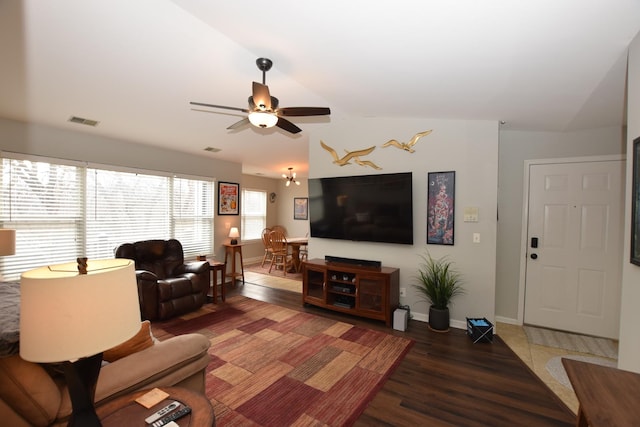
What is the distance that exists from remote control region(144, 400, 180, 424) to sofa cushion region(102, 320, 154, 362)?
459 mm

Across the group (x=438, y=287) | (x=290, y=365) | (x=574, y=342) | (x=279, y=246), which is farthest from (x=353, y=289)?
(x=279, y=246)

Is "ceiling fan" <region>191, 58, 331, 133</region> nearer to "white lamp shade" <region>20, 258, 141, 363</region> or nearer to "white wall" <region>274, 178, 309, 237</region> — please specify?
"white lamp shade" <region>20, 258, 141, 363</region>

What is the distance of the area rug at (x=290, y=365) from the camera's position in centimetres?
208

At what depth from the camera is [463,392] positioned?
2309mm

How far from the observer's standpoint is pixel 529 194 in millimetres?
3611

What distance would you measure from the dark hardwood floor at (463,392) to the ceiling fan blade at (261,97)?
247 centimetres

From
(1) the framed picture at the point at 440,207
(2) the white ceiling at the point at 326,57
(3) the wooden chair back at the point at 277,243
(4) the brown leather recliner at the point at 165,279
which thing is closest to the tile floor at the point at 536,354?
(1) the framed picture at the point at 440,207

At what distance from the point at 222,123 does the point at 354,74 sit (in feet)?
7.29

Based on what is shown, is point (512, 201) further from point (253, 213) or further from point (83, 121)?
point (253, 213)

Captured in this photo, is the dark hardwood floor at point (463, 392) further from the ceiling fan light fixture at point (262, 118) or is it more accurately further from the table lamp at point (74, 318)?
the ceiling fan light fixture at point (262, 118)

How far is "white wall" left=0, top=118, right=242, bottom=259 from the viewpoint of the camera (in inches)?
134

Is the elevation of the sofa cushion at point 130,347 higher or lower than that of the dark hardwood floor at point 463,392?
higher

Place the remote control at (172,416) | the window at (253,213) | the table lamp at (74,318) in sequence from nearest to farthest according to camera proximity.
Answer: the table lamp at (74,318), the remote control at (172,416), the window at (253,213)

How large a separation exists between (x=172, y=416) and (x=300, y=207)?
7.32 meters
